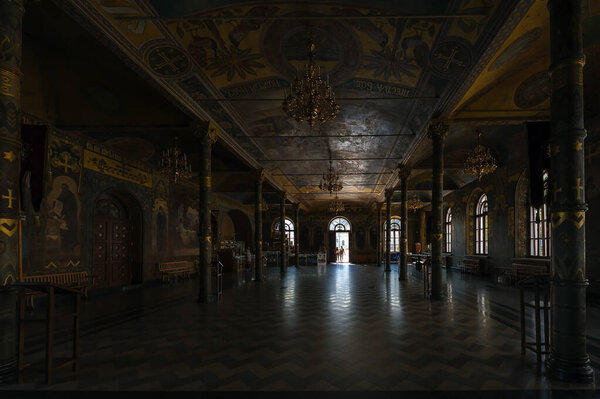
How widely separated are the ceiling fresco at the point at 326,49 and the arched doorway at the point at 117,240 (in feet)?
17.2

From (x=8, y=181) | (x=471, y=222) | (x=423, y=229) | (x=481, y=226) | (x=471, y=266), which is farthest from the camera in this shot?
(x=423, y=229)

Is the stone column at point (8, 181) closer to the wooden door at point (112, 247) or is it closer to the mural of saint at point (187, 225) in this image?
the wooden door at point (112, 247)

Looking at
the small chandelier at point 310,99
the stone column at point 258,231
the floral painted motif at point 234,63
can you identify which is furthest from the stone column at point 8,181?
the stone column at point 258,231

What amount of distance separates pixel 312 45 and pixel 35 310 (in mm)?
8797

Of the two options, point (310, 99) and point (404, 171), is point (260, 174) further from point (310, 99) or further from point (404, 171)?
point (310, 99)

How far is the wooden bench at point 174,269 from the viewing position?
45.9ft

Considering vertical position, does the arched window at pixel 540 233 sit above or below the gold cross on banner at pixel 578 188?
below

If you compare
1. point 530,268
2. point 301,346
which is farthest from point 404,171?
point 301,346

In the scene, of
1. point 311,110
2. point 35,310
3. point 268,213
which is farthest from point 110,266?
point 268,213

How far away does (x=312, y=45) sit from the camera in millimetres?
6363

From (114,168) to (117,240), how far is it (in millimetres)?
2639

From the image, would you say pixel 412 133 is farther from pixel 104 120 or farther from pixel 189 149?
pixel 104 120

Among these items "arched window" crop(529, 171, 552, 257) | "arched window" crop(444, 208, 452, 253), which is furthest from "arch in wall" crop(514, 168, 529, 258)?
"arched window" crop(444, 208, 452, 253)

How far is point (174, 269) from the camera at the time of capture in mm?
14680
